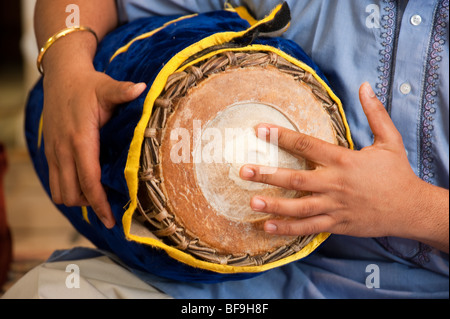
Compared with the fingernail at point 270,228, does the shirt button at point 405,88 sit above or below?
above

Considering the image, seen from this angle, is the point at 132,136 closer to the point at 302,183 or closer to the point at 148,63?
the point at 148,63

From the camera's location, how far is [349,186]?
693 mm

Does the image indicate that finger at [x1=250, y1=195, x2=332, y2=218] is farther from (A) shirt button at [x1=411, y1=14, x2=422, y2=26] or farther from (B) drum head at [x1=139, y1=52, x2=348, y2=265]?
(A) shirt button at [x1=411, y1=14, x2=422, y2=26]

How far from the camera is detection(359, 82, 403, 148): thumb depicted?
72cm

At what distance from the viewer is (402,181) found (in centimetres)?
72

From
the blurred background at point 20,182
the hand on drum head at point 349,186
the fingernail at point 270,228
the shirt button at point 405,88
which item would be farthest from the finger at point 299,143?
the blurred background at point 20,182

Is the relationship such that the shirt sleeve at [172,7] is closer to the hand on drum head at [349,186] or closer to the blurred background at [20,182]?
the hand on drum head at [349,186]

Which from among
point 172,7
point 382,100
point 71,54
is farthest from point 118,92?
point 382,100

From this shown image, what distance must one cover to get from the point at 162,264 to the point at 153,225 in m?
0.08

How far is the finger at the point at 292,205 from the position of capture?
0.68 m

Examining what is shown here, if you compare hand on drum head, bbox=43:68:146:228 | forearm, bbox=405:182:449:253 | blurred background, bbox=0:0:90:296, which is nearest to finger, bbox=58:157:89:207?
hand on drum head, bbox=43:68:146:228

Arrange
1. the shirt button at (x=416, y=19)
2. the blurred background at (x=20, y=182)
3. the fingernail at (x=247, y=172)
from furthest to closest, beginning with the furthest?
1. the blurred background at (x=20, y=182)
2. the shirt button at (x=416, y=19)
3. the fingernail at (x=247, y=172)

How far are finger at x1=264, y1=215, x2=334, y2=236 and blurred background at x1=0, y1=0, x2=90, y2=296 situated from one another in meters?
0.98

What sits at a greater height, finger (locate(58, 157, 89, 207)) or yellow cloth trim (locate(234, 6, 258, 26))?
yellow cloth trim (locate(234, 6, 258, 26))
